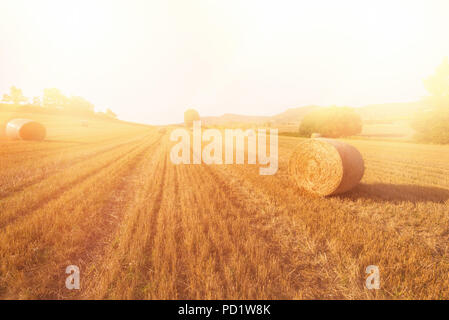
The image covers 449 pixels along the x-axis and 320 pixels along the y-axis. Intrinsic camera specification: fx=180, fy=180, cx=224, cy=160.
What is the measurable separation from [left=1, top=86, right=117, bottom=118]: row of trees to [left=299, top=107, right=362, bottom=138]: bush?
85879mm

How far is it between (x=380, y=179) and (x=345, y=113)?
45.1 meters

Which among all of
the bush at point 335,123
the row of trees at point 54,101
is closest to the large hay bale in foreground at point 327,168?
the bush at point 335,123

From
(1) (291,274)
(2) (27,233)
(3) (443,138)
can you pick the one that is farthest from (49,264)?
(3) (443,138)

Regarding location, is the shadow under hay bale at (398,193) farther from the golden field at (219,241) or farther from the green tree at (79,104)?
the green tree at (79,104)

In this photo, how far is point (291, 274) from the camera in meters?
2.72

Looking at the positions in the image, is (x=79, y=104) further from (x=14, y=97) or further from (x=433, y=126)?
(x=433, y=126)

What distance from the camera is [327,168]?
18.8 ft

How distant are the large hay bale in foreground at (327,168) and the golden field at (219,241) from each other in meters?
0.40

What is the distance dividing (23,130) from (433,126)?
52.4 m

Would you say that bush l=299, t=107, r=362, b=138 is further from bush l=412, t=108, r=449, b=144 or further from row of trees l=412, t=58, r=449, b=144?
bush l=412, t=108, r=449, b=144

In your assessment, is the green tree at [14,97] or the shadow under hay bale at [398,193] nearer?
the shadow under hay bale at [398,193]

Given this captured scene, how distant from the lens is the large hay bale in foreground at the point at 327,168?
18.0 feet

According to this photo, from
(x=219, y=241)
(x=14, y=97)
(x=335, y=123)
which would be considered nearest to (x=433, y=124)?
(x=335, y=123)
